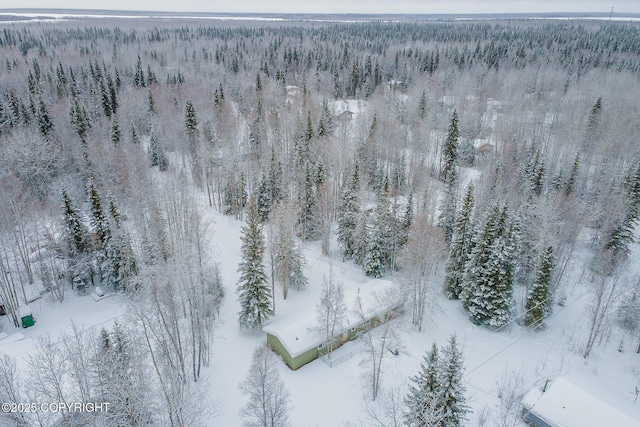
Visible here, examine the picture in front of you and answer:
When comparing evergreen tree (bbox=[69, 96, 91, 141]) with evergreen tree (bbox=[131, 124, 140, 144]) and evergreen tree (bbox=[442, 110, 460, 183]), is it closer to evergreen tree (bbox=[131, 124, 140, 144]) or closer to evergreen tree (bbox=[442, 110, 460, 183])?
evergreen tree (bbox=[131, 124, 140, 144])

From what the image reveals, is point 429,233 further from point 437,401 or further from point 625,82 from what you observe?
point 625,82

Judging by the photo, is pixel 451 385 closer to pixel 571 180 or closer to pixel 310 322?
pixel 310 322

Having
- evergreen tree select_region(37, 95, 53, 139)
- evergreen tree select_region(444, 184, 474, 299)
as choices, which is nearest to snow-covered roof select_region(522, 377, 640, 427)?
evergreen tree select_region(444, 184, 474, 299)

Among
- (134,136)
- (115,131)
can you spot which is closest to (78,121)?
(115,131)

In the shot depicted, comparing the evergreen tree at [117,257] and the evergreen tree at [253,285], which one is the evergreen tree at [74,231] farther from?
the evergreen tree at [253,285]

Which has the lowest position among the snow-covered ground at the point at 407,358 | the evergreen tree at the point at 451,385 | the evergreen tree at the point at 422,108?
the snow-covered ground at the point at 407,358
